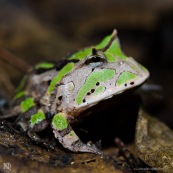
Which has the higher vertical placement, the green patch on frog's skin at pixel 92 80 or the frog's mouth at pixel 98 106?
the green patch on frog's skin at pixel 92 80

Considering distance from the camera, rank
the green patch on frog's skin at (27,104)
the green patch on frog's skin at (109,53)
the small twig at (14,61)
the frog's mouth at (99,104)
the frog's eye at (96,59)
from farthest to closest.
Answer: the small twig at (14,61) → the green patch on frog's skin at (27,104) → the green patch on frog's skin at (109,53) → the frog's eye at (96,59) → the frog's mouth at (99,104)

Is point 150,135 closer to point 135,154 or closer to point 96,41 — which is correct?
point 135,154

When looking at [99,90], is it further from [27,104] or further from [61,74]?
[27,104]

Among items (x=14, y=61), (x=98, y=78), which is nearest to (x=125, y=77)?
(x=98, y=78)

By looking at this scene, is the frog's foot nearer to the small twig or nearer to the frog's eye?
the frog's eye

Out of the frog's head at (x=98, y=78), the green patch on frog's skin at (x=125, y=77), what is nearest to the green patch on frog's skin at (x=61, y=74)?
the frog's head at (x=98, y=78)

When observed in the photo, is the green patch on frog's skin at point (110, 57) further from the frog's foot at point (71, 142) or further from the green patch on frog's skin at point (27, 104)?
the green patch on frog's skin at point (27, 104)
